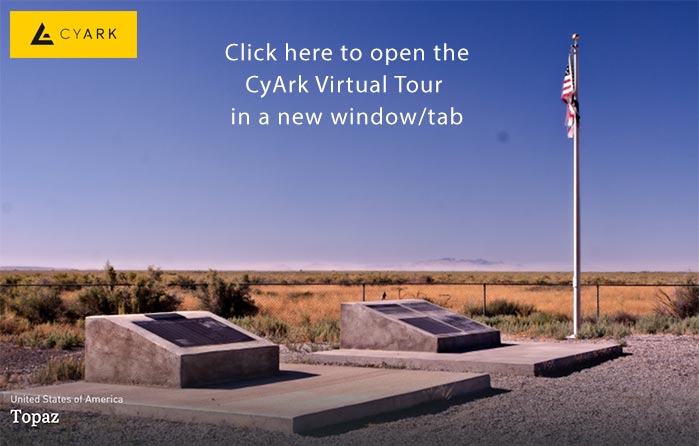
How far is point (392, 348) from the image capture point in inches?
629

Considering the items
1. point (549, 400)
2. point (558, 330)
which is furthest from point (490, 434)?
point (558, 330)

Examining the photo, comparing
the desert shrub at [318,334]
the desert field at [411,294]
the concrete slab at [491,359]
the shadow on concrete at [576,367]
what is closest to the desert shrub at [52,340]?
the desert shrub at [318,334]

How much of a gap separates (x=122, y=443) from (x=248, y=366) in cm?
358

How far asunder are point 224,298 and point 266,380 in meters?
18.7

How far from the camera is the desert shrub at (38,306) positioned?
1083 inches

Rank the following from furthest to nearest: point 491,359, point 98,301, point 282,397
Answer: point 98,301 → point 491,359 → point 282,397

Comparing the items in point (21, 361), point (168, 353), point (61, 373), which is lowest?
point (21, 361)

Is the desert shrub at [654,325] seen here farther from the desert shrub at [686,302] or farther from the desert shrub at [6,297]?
the desert shrub at [6,297]

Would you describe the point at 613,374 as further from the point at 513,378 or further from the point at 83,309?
the point at 83,309

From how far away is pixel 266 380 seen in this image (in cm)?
1196

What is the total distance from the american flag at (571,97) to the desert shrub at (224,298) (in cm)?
1263

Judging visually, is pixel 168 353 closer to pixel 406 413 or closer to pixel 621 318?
pixel 406 413

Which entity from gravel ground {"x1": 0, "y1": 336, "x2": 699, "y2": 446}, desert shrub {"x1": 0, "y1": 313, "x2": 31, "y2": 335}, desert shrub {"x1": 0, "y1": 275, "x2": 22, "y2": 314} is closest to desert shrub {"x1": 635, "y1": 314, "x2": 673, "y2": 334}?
gravel ground {"x1": 0, "y1": 336, "x2": 699, "y2": 446}

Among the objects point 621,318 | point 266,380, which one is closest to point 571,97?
point 621,318
